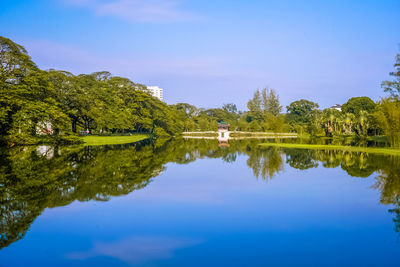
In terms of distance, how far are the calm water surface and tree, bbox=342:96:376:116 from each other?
62.2m

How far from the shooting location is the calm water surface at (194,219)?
6.01 m

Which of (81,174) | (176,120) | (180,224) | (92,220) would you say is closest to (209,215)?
(180,224)

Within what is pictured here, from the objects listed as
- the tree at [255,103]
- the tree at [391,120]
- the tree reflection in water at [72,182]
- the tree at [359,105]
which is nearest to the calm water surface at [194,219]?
the tree reflection in water at [72,182]

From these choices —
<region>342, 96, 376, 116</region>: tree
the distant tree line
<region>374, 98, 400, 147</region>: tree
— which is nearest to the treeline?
the distant tree line

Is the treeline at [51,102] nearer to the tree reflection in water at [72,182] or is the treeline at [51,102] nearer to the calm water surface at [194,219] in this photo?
the tree reflection in water at [72,182]

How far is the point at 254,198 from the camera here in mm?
10680

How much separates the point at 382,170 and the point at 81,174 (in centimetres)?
1443

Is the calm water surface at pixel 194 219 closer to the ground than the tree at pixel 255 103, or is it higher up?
closer to the ground

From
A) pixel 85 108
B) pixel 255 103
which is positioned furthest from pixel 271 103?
pixel 85 108

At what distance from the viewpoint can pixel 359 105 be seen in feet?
238

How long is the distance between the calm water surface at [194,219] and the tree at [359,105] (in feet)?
204

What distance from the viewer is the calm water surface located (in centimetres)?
601

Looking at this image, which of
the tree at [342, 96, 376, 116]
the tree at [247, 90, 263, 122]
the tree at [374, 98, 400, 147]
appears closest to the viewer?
the tree at [374, 98, 400, 147]

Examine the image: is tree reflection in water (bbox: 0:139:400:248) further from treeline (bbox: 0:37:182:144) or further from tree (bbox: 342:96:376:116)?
tree (bbox: 342:96:376:116)
